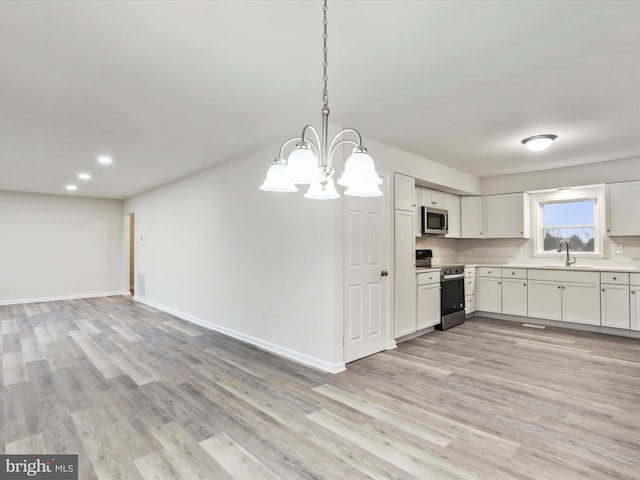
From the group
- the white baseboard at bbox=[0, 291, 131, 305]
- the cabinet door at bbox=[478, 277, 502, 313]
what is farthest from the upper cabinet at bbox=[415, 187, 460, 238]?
the white baseboard at bbox=[0, 291, 131, 305]

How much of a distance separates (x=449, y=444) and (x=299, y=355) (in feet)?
6.27

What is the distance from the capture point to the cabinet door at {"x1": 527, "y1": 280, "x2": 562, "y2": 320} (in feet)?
17.3

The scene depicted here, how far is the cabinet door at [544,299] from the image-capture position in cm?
529

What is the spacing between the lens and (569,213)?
575 centimetres

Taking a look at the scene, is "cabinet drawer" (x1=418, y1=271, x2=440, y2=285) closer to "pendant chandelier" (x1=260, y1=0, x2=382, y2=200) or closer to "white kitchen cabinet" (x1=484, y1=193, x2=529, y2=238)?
"white kitchen cabinet" (x1=484, y1=193, x2=529, y2=238)

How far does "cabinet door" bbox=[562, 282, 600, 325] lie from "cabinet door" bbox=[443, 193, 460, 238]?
1791 millimetres

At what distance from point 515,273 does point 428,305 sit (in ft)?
6.33

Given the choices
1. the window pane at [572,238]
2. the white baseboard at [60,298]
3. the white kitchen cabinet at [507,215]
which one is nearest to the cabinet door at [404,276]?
the white kitchen cabinet at [507,215]

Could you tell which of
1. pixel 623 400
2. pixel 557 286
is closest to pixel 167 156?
pixel 623 400

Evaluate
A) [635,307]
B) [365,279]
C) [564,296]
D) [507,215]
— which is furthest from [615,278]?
[365,279]

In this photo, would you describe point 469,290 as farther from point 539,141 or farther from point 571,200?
point 539,141

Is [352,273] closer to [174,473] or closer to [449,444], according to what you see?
[449,444]

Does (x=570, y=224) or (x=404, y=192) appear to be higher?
(x=404, y=192)

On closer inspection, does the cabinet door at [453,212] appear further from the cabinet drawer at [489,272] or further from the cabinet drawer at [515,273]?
the cabinet drawer at [515,273]
